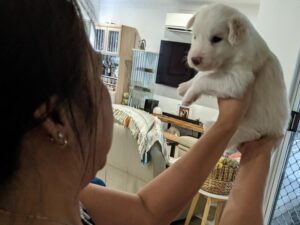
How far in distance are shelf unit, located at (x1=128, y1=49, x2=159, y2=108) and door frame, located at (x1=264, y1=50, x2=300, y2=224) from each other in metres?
4.08

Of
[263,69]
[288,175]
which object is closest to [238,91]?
[263,69]

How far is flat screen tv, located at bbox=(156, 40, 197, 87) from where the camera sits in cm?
519

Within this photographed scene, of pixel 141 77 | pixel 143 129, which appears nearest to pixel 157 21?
pixel 141 77

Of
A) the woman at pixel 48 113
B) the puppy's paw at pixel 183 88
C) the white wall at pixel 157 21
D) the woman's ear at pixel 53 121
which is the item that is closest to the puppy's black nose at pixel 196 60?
the puppy's paw at pixel 183 88

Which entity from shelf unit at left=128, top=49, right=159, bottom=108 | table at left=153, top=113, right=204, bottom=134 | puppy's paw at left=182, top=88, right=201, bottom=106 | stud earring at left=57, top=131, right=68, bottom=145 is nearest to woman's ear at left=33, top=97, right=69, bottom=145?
stud earring at left=57, top=131, right=68, bottom=145

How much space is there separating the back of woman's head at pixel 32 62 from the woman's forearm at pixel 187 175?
1.49 ft

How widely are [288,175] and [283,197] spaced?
142mm

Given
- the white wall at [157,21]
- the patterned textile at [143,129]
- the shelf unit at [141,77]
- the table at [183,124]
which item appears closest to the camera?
the patterned textile at [143,129]

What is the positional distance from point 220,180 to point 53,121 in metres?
2.02

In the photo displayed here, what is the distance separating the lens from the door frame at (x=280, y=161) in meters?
1.73

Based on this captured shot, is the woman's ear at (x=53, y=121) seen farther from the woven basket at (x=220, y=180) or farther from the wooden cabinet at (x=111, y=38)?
the wooden cabinet at (x=111, y=38)

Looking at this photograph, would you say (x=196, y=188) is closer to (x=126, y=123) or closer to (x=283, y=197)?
(x=283, y=197)

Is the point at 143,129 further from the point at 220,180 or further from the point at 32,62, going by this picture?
the point at 32,62

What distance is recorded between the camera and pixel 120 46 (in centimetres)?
579
